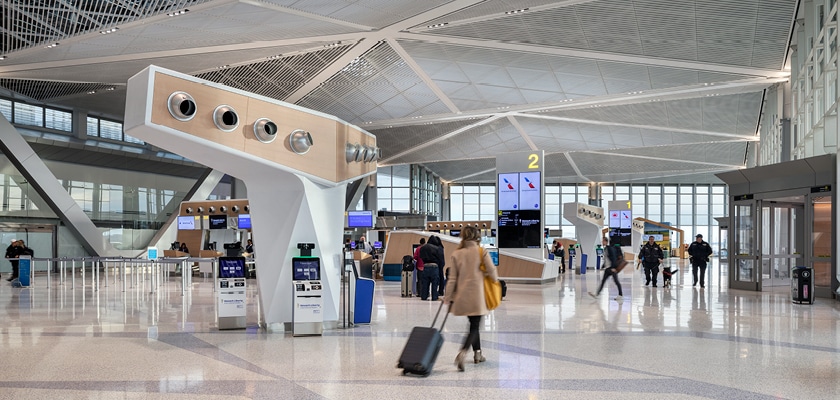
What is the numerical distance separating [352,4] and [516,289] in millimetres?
8414

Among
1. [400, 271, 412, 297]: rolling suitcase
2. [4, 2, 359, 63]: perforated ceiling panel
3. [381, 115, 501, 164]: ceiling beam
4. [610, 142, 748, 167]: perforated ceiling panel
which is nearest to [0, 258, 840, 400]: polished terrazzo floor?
[400, 271, 412, 297]: rolling suitcase

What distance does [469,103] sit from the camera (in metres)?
31.3

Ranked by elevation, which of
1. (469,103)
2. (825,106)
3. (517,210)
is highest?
(469,103)

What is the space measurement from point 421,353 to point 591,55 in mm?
18003

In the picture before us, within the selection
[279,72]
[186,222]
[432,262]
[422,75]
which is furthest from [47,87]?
[432,262]

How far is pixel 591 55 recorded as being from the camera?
2252 centimetres

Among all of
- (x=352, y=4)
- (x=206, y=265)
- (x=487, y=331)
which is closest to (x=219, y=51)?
(x=352, y=4)

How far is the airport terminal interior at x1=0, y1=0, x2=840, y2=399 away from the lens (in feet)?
Answer: 23.2

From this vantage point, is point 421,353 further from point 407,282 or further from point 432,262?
point 407,282

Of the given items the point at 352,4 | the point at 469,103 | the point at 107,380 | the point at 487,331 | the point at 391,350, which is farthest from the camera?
the point at 469,103

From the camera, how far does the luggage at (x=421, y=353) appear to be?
6324 millimetres

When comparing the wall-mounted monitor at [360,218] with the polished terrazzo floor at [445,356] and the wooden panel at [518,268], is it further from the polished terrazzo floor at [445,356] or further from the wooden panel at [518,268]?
the polished terrazzo floor at [445,356]

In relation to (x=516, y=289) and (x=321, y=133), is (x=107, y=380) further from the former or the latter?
(x=516, y=289)

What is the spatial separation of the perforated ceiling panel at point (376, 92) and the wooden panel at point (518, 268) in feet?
26.0
